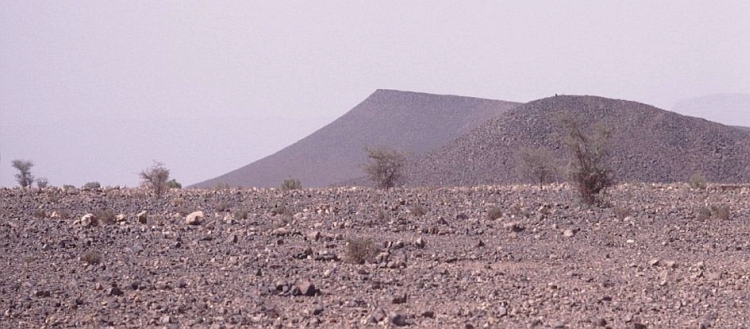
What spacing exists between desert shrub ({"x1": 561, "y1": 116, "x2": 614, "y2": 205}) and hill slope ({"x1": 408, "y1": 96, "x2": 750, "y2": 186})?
24733 mm

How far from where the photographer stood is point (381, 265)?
14836mm

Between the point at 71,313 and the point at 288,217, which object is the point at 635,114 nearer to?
the point at 288,217

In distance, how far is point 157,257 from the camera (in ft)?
53.0

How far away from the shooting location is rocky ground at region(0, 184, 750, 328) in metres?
11.3

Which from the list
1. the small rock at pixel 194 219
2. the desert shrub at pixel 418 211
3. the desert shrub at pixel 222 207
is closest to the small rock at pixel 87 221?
the small rock at pixel 194 219

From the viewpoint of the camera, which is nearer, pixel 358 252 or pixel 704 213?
pixel 358 252

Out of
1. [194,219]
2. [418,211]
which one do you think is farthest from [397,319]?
[418,211]

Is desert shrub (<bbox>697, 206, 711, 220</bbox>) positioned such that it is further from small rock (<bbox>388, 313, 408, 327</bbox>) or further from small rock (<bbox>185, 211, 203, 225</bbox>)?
small rock (<bbox>388, 313, 408, 327</bbox>)

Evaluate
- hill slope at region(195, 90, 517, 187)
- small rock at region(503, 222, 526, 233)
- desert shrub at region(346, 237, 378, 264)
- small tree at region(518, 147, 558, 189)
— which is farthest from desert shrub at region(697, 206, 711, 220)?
hill slope at region(195, 90, 517, 187)

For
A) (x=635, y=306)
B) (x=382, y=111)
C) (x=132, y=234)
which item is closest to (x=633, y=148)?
(x=382, y=111)

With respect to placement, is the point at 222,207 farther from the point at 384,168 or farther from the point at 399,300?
the point at 384,168

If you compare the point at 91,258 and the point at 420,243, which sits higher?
the point at 91,258

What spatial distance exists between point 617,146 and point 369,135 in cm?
3225

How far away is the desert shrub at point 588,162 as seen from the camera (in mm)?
26062
